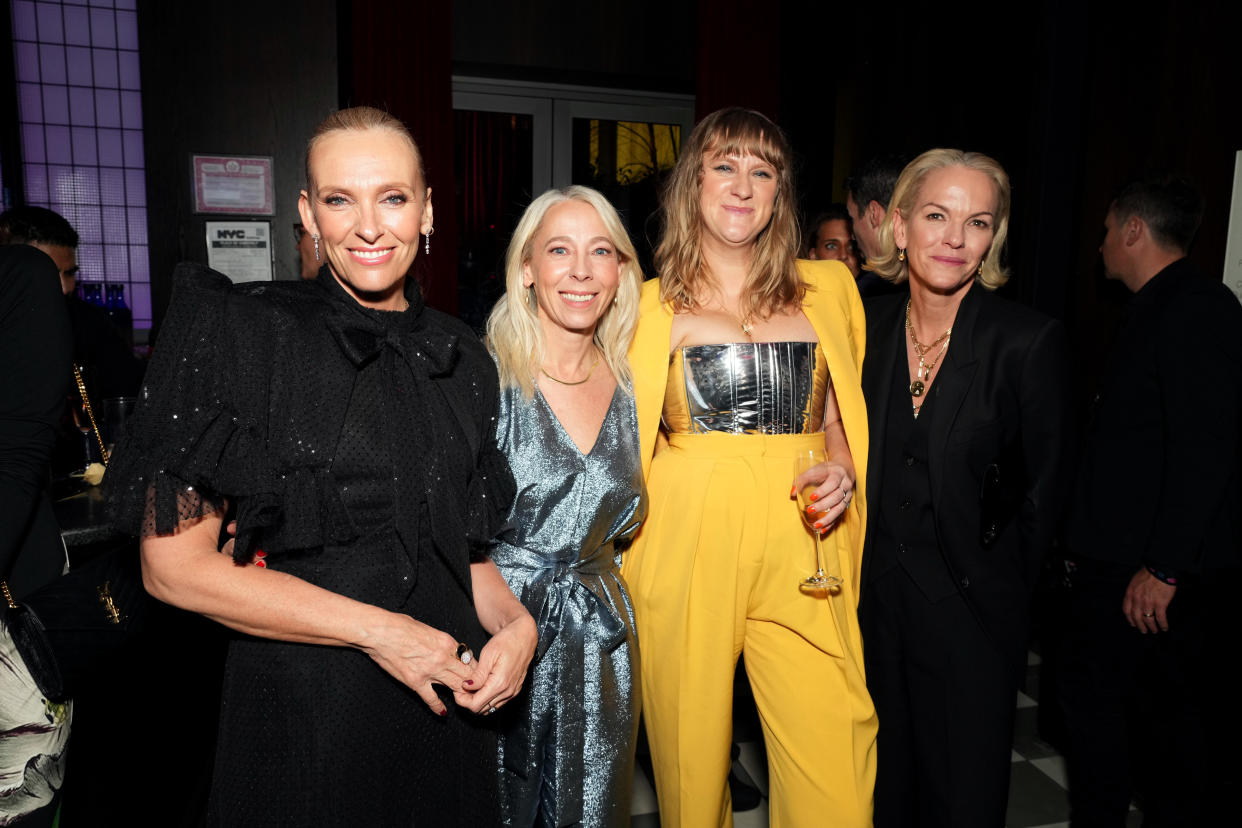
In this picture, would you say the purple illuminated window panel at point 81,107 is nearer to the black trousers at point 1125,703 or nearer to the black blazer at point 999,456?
the black blazer at point 999,456

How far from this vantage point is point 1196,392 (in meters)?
2.21

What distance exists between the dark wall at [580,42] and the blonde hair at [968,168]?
3708 mm

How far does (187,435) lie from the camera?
1088 mm

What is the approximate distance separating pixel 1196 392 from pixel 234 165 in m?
4.66

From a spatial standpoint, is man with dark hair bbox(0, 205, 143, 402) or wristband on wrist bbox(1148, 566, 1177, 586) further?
man with dark hair bbox(0, 205, 143, 402)

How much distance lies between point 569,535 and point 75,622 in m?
0.91

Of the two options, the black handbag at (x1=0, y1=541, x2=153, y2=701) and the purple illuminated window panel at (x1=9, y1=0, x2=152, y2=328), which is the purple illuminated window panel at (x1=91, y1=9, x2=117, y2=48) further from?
the black handbag at (x1=0, y1=541, x2=153, y2=701)

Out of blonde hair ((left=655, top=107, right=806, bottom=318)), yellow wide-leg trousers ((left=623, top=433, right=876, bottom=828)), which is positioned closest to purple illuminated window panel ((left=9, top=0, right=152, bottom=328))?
blonde hair ((left=655, top=107, right=806, bottom=318))

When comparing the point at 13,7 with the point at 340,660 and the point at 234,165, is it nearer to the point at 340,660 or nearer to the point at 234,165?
the point at 234,165

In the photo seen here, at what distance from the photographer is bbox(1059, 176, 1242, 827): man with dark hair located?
2215 millimetres

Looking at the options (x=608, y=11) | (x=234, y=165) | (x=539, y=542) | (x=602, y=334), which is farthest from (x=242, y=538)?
(x=608, y=11)

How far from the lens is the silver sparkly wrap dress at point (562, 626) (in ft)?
5.84

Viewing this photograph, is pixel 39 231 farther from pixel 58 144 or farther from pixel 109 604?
pixel 58 144

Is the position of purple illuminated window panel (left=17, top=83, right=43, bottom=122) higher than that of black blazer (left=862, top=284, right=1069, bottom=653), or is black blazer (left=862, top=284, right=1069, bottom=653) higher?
purple illuminated window panel (left=17, top=83, right=43, bottom=122)
